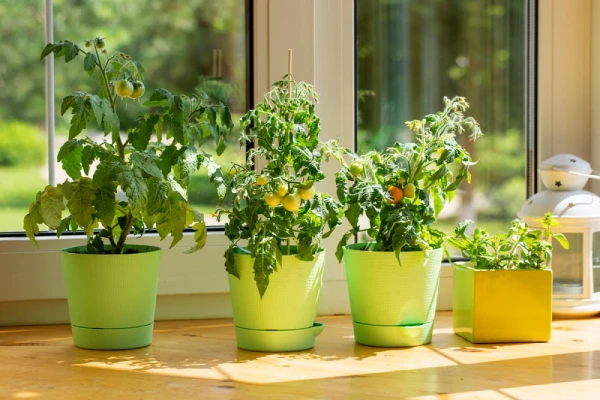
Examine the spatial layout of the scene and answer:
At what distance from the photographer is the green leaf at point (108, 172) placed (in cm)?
203

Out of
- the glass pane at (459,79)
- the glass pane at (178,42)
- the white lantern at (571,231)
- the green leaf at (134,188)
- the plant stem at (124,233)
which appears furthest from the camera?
the glass pane at (459,79)

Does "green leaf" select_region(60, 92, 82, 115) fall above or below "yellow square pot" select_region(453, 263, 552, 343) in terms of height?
above

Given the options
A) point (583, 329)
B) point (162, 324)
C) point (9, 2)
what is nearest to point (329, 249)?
point (162, 324)

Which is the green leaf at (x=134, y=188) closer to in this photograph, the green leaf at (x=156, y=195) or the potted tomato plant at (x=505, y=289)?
the green leaf at (x=156, y=195)

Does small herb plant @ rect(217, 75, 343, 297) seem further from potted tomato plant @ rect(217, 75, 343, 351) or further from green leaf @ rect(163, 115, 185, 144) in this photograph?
green leaf @ rect(163, 115, 185, 144)

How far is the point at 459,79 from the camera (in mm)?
2795

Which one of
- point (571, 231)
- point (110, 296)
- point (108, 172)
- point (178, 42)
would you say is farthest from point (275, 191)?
point (571, 231)

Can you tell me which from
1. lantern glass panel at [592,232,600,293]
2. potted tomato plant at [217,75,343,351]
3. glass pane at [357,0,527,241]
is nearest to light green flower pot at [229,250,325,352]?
potted tomato plant at [217,75,343,351]

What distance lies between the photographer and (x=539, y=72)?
281cm

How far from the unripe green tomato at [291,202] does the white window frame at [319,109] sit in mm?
616

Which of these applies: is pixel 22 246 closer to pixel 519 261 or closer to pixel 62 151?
pixel 62 151

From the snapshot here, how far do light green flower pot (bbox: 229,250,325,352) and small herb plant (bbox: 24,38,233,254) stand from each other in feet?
0.57

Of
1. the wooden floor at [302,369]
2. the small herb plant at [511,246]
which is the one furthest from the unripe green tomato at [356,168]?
the wooden floor at [302,369]

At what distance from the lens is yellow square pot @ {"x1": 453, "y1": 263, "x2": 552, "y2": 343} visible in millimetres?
2227
